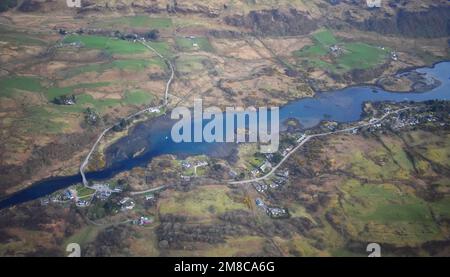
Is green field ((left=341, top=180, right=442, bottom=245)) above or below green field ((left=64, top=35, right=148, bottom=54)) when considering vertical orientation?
below

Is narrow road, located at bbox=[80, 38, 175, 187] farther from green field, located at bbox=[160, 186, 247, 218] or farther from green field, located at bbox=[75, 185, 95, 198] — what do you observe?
green field, located at bbox=[160, 186, 247, 218]

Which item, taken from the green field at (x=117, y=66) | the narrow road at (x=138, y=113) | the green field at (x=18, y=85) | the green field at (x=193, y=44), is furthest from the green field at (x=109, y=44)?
the green field at (x=18, y=85)

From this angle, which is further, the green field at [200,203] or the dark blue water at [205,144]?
the dark blue water at [205,144]

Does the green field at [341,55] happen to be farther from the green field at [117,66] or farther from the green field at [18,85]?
the green field at [18,85]

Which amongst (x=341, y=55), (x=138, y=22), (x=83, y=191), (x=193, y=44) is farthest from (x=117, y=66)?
(x=341, y=55)

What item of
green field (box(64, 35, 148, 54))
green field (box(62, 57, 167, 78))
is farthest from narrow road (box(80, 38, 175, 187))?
green field (box(64, 35, 148, 54))

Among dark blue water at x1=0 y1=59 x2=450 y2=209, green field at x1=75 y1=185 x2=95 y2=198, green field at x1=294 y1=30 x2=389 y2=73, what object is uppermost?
green field at x1=294 y1=30 x2=389 y2=73

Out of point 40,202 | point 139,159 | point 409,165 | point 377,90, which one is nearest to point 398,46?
point 377,90

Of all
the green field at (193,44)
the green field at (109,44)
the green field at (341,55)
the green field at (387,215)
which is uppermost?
the green field at (109,44)
